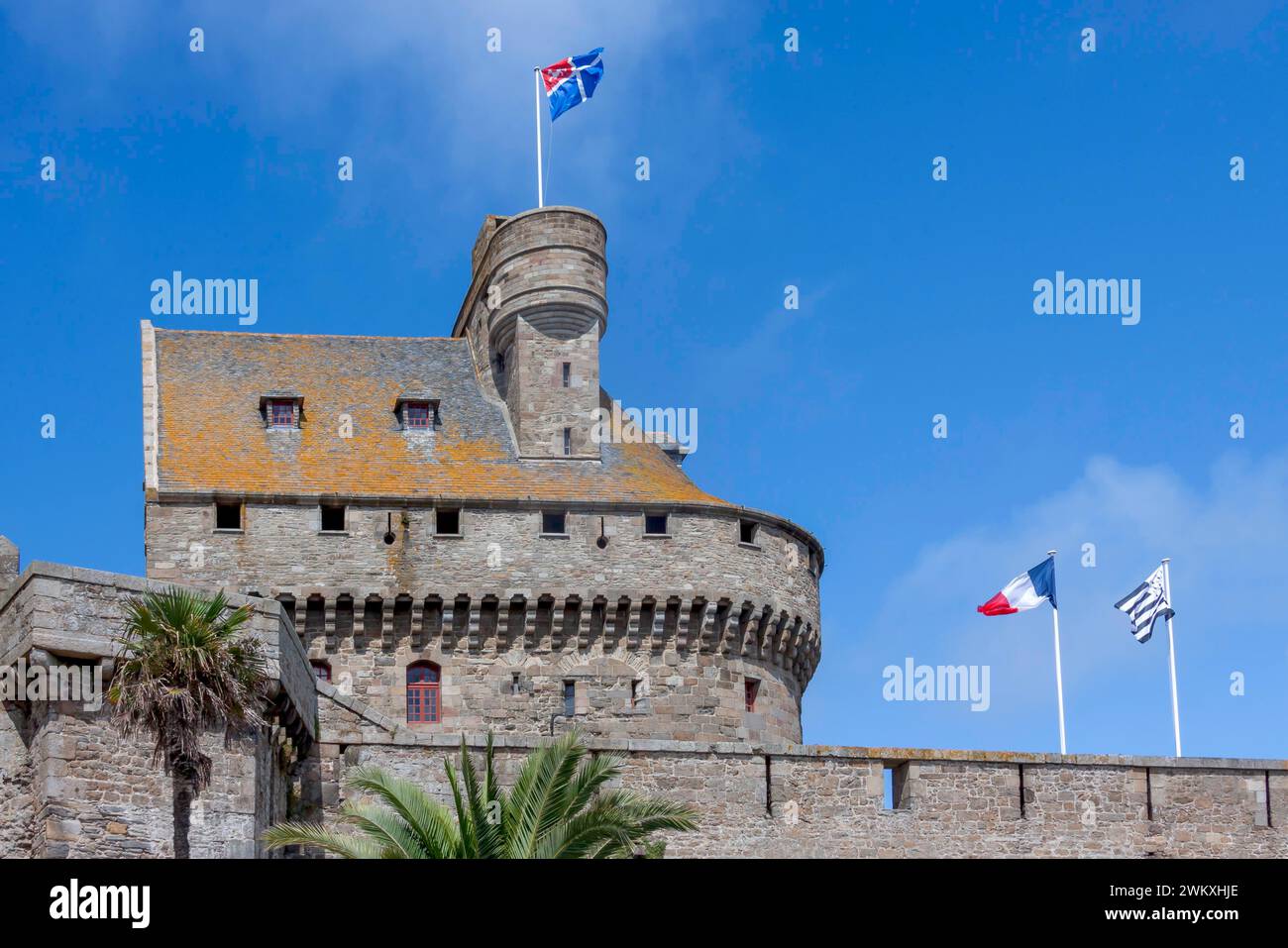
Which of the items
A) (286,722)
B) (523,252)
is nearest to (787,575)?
(523,252)

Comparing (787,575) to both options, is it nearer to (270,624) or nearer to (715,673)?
(715,673)

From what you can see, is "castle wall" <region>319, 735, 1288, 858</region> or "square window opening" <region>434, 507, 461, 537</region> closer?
"castle wall" <region>319, 735, 1288, 858</region>

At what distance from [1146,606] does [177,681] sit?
21298 mm

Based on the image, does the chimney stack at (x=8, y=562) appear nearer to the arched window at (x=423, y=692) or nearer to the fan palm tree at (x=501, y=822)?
the fan palm tree at (x=501, y=822)

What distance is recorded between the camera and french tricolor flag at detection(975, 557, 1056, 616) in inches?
1689

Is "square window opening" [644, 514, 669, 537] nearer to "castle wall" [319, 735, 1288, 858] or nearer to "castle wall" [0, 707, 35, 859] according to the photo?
"castle wall" [319, 735, 1288, 858]

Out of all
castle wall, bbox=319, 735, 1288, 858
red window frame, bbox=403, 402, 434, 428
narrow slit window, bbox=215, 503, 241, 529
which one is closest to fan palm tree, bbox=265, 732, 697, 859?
castle wall, bbox=319, 735, 1288, 858

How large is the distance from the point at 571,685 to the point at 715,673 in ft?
9.65

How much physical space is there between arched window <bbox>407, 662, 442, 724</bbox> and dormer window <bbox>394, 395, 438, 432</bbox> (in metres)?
6.30

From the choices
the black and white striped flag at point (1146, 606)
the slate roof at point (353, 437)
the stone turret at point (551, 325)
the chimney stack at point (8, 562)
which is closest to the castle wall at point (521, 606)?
the slate roof at point (353, 437)

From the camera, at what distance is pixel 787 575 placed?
47.7 m

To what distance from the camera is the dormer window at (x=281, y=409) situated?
48312 millimetres

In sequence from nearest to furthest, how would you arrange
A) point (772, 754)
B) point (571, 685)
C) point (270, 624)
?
point (270, 624)
point (772, 754)
point (571, 685)
